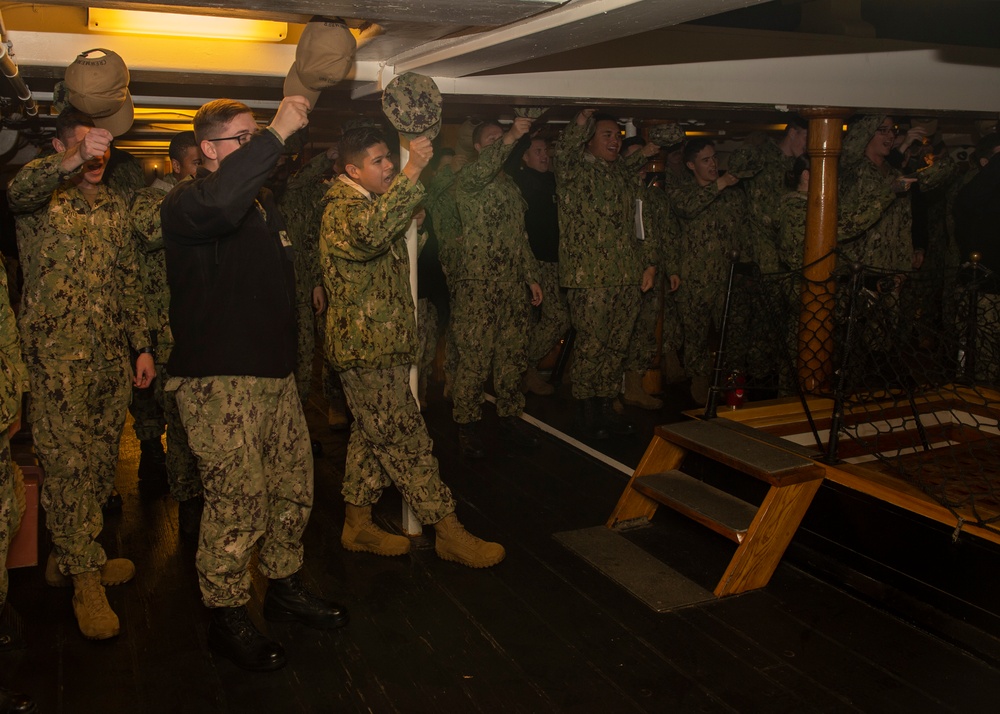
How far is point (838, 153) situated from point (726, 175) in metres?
1.33

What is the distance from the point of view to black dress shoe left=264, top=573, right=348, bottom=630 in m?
2.96

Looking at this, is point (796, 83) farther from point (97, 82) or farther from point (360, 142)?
point (97, 82)

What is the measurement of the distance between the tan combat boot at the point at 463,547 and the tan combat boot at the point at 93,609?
4.07ft

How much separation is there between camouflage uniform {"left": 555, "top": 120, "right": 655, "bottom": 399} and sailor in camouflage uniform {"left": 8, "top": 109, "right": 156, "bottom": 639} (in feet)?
8.91

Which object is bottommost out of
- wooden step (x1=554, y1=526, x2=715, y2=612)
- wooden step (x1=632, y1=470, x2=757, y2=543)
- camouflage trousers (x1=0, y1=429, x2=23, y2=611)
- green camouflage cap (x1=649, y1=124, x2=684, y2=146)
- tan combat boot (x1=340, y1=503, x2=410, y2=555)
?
wooden step (x1=554, y1=526, x2=715, y2=612)

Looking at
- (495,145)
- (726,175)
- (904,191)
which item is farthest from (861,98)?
(495,145)

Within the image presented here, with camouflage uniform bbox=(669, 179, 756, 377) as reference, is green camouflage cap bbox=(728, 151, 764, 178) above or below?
above

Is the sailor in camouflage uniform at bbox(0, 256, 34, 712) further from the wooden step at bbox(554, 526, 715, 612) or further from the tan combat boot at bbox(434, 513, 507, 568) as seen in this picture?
the wooden step at bbox(554, 526, 715, 612)

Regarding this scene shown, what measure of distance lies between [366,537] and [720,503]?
1.50 meters

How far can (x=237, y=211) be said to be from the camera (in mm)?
2393

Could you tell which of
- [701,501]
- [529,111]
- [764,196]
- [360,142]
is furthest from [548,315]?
[360,142]

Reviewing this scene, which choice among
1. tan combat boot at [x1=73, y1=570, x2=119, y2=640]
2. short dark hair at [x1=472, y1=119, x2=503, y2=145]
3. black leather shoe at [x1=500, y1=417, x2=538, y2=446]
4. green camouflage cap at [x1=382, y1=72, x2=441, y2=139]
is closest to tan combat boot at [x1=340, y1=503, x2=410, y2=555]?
tan combat boot at [x1=73, y1=570, x2=119, y2=640]

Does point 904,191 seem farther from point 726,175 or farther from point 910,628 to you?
point 910,628

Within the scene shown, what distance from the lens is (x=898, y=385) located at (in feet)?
14.1
